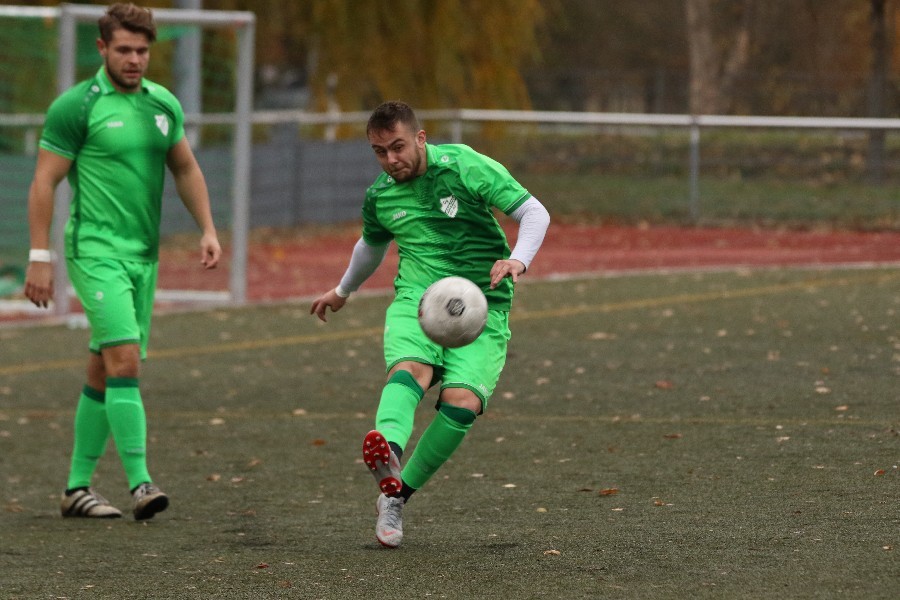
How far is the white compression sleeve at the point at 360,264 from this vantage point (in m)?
6.80

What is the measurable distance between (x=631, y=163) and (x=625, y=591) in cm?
2013

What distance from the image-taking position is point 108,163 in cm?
749

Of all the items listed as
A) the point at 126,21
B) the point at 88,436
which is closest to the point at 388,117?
the point at 126,21

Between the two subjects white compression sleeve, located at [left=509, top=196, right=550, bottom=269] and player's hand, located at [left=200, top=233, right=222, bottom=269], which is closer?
white compression sleeve, located at [left=509, top=196, right=550, bottom=269]

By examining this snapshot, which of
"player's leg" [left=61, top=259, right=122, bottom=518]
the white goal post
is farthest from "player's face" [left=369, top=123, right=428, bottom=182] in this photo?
the white goal post

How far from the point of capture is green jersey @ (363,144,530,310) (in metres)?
6.46

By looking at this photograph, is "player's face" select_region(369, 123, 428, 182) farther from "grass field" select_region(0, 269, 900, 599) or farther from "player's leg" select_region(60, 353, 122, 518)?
"player's leg" select_region(60, 353, 122, 518)

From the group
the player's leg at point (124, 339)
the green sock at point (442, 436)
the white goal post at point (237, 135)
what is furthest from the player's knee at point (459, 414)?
the white goal post at point (237, 135)

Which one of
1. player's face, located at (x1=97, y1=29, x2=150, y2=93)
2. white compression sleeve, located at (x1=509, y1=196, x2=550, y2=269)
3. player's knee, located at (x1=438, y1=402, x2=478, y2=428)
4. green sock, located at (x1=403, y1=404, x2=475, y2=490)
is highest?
player's face, located at (x1=97, y1=29, x2=150, y2=93)

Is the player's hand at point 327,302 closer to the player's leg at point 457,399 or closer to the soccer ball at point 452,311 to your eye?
the player's leg at point 457,399

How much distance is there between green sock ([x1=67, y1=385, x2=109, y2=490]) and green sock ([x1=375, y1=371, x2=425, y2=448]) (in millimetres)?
1884

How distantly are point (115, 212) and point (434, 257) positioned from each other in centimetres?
164

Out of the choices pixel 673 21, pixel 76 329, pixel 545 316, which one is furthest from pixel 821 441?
pixel 673 21

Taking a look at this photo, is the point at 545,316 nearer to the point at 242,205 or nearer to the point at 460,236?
the point at 242,205
